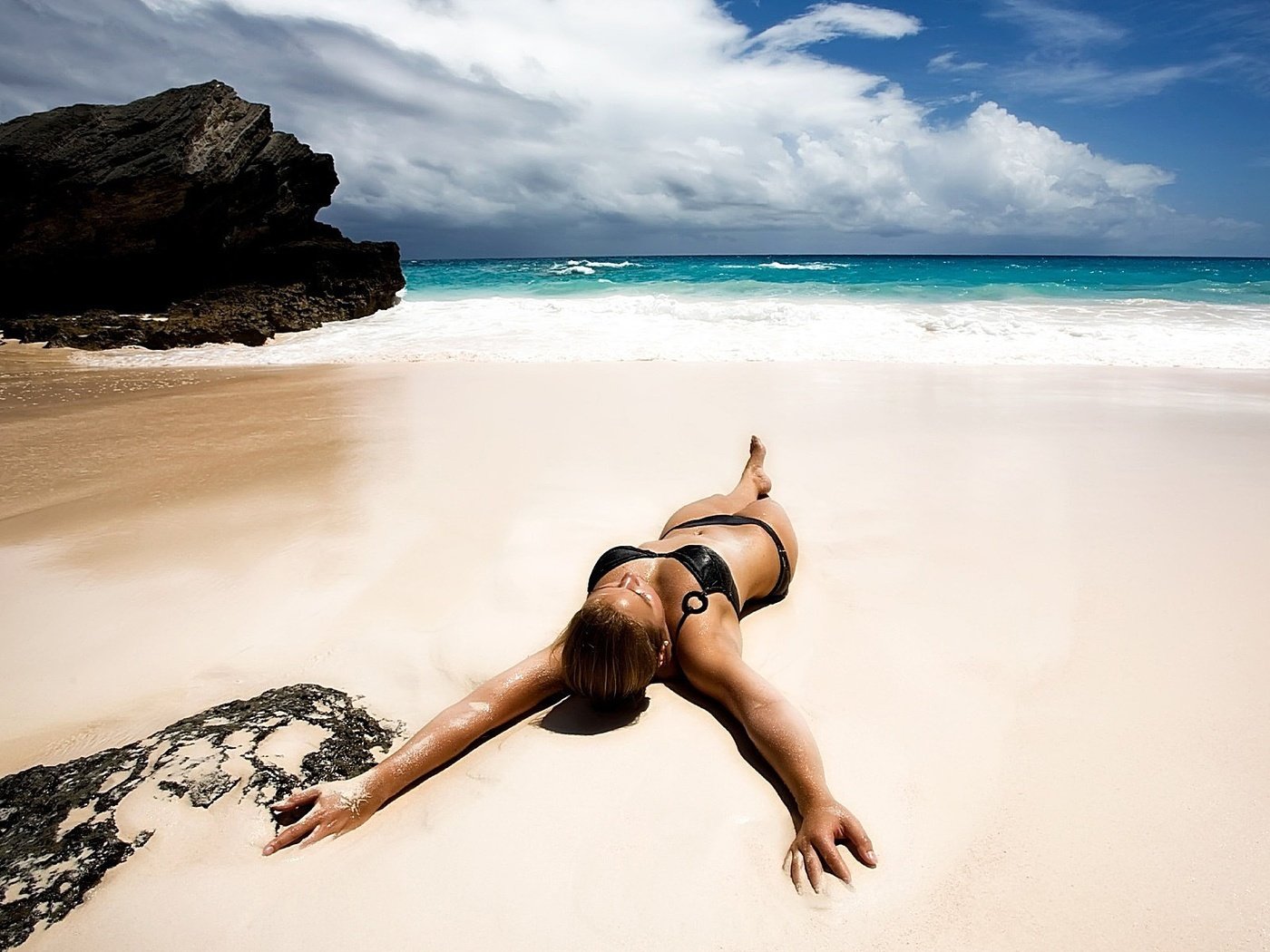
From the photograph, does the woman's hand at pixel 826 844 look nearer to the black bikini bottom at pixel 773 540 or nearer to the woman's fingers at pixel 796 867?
the woman's fingers at pixel 796 867

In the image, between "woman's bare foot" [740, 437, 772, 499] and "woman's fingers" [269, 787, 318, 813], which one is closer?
"woman's fingers" [269, 787, 318, 813]

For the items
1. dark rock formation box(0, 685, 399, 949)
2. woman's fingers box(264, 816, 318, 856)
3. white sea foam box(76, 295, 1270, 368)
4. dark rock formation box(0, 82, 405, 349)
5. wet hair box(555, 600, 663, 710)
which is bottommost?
woman's fingers box(264, 816, 318, 856)

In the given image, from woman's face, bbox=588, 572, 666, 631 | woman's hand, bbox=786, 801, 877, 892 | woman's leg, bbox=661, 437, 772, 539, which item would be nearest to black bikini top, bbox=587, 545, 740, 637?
woman's face, bbox=588, 572, 666, 631

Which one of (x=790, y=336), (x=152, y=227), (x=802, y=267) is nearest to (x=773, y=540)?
(x=790, y=336)

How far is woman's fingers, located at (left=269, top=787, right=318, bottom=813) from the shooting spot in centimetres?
201

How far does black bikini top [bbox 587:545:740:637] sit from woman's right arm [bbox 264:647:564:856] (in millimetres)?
493

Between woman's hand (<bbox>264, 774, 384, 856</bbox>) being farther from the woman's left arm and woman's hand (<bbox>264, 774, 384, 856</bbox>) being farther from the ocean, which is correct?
the ocean

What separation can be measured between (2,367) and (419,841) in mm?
12491

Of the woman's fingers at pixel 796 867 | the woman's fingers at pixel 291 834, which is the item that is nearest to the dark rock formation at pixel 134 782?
the woman's fingers at pixel 291 834

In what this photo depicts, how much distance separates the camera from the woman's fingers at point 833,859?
1.78 meters

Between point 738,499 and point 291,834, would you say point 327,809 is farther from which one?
point 738,499

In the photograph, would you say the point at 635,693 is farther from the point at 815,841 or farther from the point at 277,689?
the point at 277,689

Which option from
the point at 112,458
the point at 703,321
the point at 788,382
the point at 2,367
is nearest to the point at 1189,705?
the point at 788,382

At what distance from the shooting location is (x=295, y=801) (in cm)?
201
